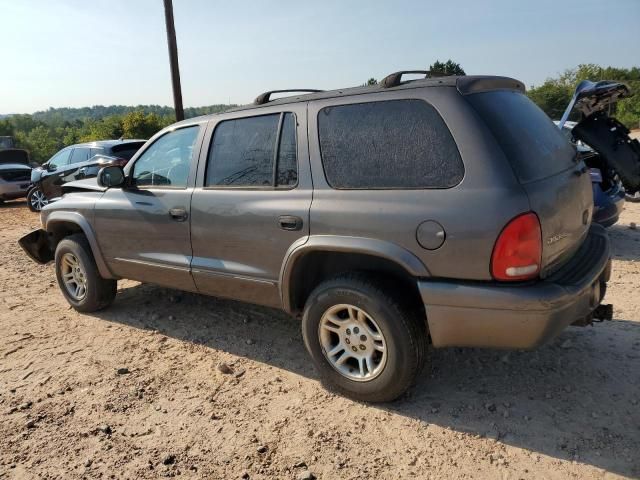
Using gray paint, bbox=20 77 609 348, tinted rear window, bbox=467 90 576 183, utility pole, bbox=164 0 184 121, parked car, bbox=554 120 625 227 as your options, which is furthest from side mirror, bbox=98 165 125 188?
utility pole, bbox=164 0 184 121

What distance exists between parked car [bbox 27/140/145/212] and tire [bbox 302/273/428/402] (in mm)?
8699

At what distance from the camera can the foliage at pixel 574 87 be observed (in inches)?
1354

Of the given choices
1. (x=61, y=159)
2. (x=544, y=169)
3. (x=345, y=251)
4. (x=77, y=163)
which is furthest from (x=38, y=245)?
(x=61, y=159)

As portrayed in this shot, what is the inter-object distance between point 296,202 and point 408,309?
954 mm

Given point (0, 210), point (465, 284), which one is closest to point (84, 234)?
point (465, 284)

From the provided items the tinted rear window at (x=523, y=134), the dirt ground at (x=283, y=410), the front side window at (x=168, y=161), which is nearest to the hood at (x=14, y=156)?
the dirt ground at (x=283, y=410)

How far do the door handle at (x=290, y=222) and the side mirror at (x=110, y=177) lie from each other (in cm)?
175

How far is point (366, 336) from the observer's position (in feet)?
9.73

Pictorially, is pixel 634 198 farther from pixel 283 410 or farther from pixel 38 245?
pixel 38 245

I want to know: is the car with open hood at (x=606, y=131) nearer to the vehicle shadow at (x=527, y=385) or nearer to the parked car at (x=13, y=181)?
the vehicle shadow at (x=527, y=385)

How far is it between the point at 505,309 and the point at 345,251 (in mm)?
924

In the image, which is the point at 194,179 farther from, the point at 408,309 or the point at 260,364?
the point at 408,309

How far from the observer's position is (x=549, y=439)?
2.62 meters

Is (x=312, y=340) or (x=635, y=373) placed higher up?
(x=312, y=340)
